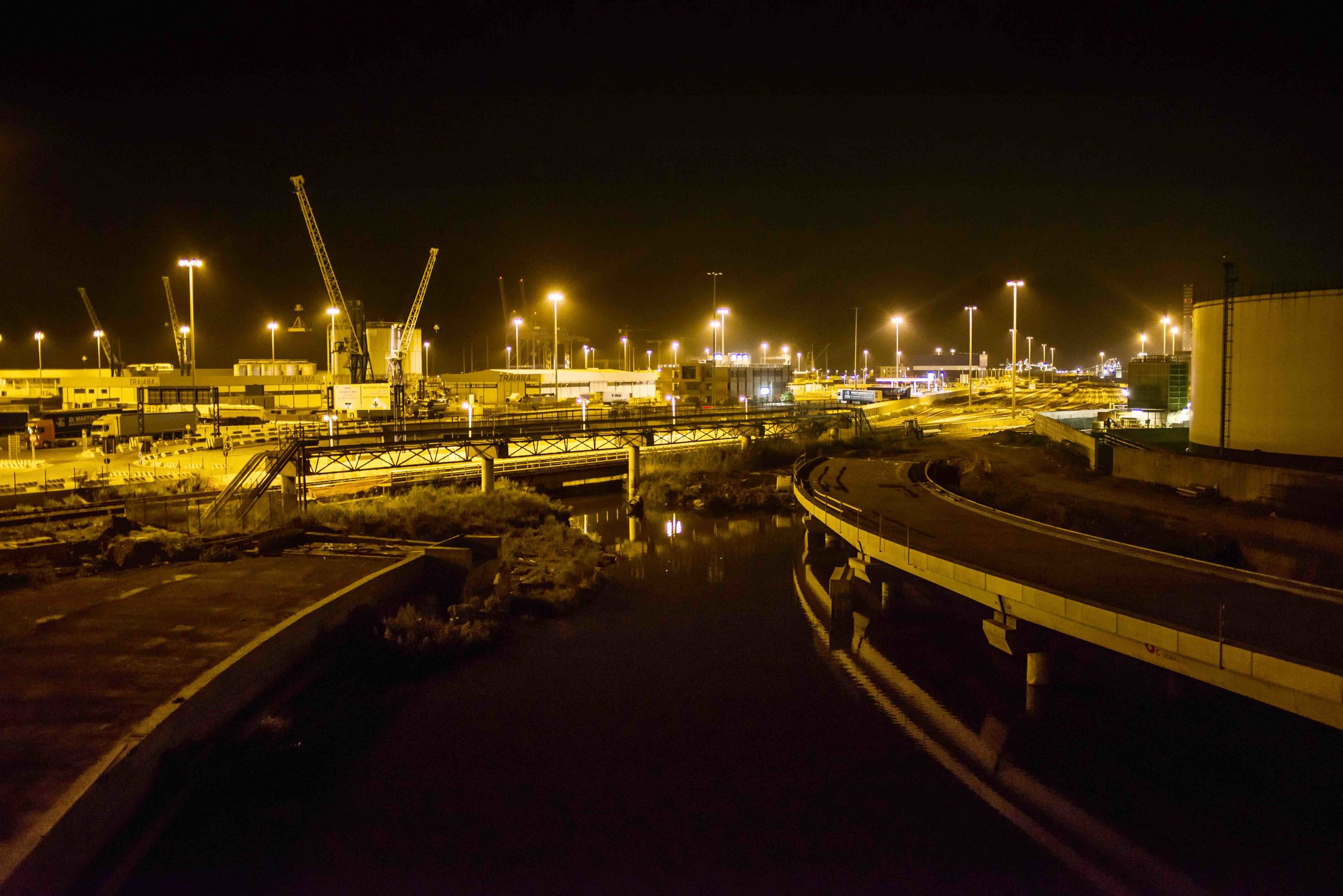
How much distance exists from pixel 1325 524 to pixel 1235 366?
783cm

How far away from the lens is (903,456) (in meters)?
35.2

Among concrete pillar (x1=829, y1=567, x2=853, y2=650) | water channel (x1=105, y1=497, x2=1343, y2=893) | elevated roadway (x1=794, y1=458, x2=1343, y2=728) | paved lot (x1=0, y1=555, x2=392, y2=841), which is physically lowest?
water channel (x1=105, y1=497, x2=1343, y2=893)

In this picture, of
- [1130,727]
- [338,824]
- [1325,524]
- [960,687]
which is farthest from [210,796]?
[1325,524]

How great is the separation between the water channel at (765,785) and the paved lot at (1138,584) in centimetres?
210

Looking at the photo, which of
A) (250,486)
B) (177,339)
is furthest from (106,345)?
(250,486)

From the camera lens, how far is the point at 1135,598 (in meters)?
12.2

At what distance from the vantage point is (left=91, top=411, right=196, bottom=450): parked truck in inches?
1764

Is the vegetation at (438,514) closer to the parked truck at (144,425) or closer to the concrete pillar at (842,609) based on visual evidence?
the concrete pillar at (842,609)

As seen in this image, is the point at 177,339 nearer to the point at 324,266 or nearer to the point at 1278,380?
the point at 324,266

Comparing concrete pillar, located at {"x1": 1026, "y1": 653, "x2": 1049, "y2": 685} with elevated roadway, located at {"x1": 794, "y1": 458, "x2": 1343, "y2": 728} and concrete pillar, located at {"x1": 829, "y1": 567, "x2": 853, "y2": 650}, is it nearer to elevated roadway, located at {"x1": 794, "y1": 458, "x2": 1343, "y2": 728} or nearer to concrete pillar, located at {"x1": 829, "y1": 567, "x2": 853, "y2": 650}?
elevated roadway, located at {"x1": 794, "y1": 458, "x2": 1343, "y2": 728}

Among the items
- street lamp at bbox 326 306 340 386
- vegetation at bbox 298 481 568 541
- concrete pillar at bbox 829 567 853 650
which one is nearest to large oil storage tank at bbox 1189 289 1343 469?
concrete pillar at bbox 829 567 853 650

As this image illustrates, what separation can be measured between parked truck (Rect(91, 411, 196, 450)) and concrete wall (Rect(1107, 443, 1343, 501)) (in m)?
41.2

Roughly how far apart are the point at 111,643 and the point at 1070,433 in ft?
110

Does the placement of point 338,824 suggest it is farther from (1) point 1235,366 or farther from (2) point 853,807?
(1) point 1235,366
